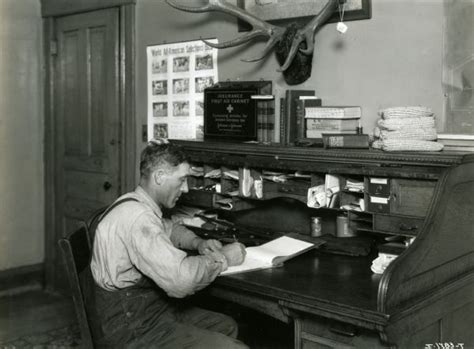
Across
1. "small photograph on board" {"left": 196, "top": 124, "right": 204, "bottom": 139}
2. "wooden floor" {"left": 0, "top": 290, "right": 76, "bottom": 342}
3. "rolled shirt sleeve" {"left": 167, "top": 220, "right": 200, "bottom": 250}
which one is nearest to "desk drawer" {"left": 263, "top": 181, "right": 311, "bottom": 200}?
"rolled shirt sleeve" {"left": 167, "top": 220, "right": 200, "bottom": 250}

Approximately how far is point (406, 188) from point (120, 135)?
275cm

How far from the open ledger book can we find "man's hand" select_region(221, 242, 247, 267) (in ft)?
0.08

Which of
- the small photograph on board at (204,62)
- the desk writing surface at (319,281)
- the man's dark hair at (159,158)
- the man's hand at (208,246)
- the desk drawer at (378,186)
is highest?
the small photograph on board at (204,62)

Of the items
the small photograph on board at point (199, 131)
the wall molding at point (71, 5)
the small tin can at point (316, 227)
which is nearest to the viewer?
the small tin can at point (316, 227)

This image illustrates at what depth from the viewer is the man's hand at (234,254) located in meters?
2.79

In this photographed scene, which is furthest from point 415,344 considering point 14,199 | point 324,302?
point 14,199

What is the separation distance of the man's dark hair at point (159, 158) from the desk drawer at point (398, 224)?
0.94 meters

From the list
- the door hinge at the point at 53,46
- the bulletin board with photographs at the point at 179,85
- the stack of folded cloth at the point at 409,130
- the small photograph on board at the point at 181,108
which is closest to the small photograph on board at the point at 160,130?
the bulletin board with photographs at the point at 179,85

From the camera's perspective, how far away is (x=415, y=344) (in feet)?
7.76

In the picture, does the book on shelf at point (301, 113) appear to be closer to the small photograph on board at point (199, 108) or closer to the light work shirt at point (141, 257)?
the light work shirt at point (141, 257)

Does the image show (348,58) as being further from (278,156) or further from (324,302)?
(324,302)

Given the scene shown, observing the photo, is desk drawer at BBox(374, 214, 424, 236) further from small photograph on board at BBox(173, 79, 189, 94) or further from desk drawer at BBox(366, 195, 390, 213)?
small photograph on board at BBox(173, 79, 189, 94)

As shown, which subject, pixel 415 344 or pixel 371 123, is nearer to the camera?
Result: pixel 415 344

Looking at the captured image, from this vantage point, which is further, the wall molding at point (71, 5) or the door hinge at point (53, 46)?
the door hinge at point (53, 46)
